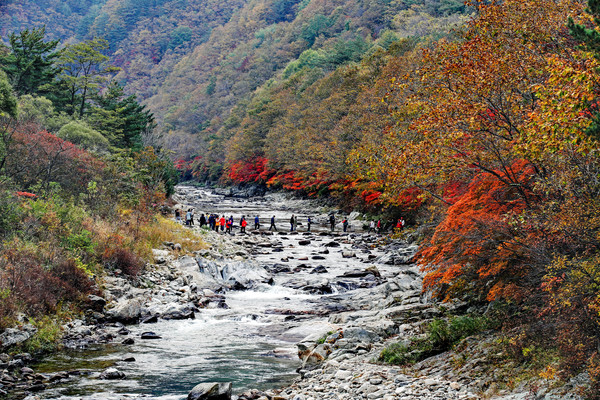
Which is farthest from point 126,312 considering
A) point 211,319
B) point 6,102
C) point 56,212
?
point 6,102

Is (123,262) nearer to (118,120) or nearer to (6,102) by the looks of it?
(6,102)

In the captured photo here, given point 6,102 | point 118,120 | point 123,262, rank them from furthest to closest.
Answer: point 118,120, point 6,102, point 123,262

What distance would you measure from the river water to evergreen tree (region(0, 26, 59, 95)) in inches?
1284

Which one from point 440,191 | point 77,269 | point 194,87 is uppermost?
point 194,87

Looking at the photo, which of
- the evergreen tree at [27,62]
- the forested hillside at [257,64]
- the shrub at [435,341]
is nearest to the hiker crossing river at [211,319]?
the shrub at [435,341]

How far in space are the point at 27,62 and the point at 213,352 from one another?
37.8 m

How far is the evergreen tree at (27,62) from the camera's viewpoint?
38.3 metres

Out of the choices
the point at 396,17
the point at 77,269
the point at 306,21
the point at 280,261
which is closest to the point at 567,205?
the point at 77,269

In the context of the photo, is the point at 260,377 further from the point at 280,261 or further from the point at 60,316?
the point at 280,261

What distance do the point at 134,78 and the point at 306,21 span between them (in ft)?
331

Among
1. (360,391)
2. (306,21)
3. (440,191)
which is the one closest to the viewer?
(360,391)

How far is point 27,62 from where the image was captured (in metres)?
38.8

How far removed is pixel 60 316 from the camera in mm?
12250

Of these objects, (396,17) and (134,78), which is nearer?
(396,17)
